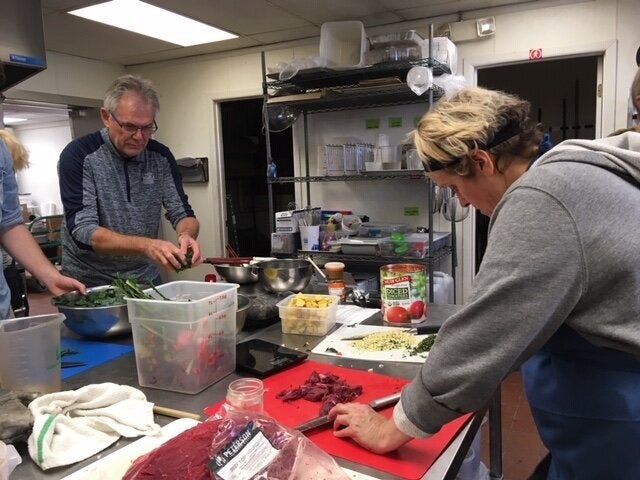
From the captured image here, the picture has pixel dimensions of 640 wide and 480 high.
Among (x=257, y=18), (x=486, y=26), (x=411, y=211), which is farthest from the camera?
(x=411, y=211)

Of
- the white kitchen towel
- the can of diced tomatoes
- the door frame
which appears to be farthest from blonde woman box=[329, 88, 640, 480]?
the door frame

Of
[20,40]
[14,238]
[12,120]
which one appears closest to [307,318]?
[14,238]

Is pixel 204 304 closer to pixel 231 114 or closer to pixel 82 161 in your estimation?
pixel 82 161

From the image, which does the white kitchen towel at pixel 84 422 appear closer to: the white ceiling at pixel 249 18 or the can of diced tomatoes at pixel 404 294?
the can of diced tomatoes at pixel 404 294

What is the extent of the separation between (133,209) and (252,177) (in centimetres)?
357

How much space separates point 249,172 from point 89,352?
14.1 ft

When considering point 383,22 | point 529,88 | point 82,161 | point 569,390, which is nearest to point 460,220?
point 383,22

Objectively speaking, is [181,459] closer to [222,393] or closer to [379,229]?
[222,393]

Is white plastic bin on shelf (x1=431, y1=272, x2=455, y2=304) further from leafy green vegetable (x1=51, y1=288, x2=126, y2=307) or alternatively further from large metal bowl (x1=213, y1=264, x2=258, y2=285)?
leafy green vegetable (x1=51, y1=288, x2=126, y2=307)

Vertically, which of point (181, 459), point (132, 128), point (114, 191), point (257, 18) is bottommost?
point (181, 459)

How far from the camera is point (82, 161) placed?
217 centimetres

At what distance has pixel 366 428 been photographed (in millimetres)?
959

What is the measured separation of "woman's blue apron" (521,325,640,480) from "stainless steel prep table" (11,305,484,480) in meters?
0.18

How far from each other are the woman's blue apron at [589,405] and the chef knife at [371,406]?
0.94 feet
